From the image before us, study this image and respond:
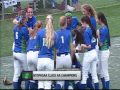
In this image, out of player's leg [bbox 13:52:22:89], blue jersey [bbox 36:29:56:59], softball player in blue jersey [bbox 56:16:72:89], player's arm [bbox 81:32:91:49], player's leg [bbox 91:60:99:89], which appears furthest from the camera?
player's leg [bbox 13:52:22:89]

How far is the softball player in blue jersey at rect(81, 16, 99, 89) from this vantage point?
39.2 ft

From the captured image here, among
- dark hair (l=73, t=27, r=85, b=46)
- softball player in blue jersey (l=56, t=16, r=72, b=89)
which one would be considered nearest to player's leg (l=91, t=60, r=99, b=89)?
dark hair (l=73, t=27, r=85, b=46)

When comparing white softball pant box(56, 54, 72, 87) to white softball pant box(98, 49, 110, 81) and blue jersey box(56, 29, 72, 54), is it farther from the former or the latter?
white softball pant box(98, 49, 110, 81)

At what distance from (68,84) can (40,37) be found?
134cm

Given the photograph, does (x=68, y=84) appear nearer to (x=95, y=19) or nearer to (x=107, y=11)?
(x=95, y=19)

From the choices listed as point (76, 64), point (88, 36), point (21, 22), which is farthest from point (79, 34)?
point (21, 22)

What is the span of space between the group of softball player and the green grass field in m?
6.06

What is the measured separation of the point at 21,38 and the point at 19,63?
65 centimetres

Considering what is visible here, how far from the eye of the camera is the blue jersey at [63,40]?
38.2 feet

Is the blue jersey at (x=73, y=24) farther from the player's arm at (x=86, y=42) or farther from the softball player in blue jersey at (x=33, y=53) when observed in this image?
the softball player in blue jersey at (x=33, y=53)

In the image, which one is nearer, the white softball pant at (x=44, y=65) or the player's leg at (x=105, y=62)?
the white softball pant at (x=44, y=65)

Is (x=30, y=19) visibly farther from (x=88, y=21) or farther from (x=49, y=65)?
(x=49, y=65)

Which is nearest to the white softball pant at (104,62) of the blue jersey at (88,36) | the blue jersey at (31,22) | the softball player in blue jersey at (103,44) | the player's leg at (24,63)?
the softball player in blue jersey at (103,44)
